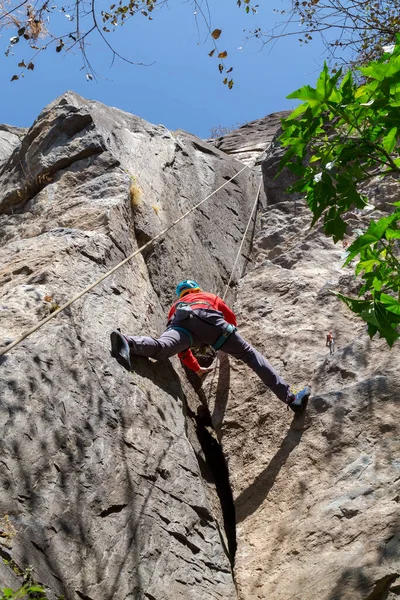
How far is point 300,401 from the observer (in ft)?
18.2

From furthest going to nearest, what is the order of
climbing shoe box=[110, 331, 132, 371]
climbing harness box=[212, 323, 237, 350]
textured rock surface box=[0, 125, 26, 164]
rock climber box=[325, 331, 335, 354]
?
textured rock surface box=[0, 125, 26, 164]
rock climber box=[325, 331, 335, 354]
climbing harness box=[212, 323, 237, 350]
climbing shoe box=[110, 331, 132, 371]

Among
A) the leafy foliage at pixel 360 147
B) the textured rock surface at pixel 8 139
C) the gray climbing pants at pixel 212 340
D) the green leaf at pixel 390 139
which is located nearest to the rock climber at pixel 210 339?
the gray climbing pants at pixel 212 340

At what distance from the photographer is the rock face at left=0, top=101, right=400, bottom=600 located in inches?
161

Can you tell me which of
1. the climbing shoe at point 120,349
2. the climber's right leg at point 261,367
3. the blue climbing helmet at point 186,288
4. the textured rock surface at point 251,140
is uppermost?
the textured rock surface at point 251,140

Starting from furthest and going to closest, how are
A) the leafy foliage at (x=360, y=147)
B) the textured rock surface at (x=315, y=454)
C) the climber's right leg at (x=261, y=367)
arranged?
the climber's right leg at (x=261, y=367) → the textured rock surface at (x=315, y=454) → the leafy foliage at (x=360, y=147)

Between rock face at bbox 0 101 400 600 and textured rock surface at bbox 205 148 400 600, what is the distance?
1cm

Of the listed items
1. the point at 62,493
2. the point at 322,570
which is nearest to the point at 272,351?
the point at 322,570

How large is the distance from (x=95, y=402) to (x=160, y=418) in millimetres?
604

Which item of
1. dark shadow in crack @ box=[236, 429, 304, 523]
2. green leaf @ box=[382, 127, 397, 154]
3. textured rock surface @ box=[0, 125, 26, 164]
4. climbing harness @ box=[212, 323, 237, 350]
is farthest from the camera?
textured rock surface @ box=[0, 125, 26, 164]

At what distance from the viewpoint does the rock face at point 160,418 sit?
→ 161 inches

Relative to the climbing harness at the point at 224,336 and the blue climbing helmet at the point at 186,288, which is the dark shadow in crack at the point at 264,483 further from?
the blue climbing helmet at the point at 186,288

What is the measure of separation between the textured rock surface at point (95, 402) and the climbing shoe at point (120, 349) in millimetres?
71

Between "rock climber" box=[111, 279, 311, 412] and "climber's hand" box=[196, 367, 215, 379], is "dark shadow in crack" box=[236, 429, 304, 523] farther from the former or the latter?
"climber's hand" box=[196, 367, 215, 379]

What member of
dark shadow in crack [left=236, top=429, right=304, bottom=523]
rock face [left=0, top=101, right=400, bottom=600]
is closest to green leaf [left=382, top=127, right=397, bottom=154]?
rock face [left=0, top=101, right=400, bottom=600]
